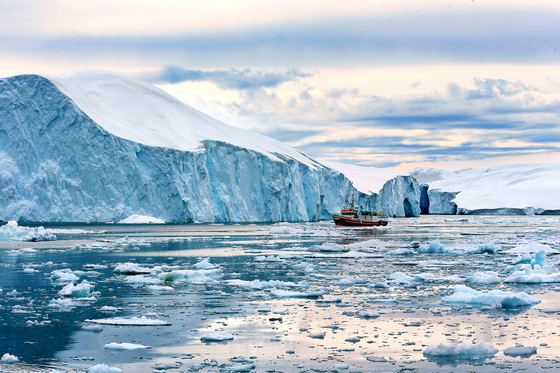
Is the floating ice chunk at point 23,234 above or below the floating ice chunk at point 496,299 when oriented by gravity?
above

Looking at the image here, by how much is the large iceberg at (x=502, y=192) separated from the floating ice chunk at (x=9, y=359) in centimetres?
9367

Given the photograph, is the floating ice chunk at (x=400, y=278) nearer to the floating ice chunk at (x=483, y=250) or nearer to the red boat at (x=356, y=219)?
the floating ice chunk at (x=483, y=250)

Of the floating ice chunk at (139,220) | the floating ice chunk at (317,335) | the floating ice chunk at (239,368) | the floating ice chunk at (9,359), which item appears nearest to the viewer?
the floating ice chunk at (239,368)

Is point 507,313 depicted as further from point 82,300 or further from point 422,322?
point 82,300

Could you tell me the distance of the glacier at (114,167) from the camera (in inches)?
1793

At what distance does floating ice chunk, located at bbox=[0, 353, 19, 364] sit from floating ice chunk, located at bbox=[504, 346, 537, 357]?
6069 millimetres

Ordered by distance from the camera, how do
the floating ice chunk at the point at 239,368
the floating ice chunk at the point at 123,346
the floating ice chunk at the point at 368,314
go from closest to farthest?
the floating ice chunk at the point at 239,368, the floating ice chunk at the point at 123,346, the floating ice chunk at the point at 368,314

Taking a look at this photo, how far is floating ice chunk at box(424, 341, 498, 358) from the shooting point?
7.30 m

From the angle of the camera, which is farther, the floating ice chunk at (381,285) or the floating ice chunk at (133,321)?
the floating ice chunk at (381,285)

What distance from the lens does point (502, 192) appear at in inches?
3880

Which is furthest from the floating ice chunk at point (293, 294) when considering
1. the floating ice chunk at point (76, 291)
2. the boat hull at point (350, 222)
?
the boat hull at point (350, 222)

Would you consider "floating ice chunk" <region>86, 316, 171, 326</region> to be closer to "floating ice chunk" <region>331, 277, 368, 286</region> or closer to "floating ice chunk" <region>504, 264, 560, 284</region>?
"floating ice chunk" <region>331, 277, 368, 286</region>

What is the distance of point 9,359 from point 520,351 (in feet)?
20.8

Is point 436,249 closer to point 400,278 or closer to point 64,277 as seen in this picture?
point 400,278
